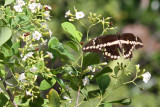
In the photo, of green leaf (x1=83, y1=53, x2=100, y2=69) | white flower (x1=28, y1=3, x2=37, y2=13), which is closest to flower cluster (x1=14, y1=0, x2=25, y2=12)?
white flower (x1=28, y1=3, x2=37, y2=13)

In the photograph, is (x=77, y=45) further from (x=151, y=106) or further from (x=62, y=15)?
(x=151, y=106)

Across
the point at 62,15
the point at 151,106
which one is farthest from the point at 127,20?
the point at 62,15

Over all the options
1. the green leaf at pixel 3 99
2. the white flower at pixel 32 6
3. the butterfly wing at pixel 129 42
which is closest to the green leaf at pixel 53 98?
the green leaf at pixel 3 99

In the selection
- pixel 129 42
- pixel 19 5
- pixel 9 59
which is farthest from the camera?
pixel 129 42

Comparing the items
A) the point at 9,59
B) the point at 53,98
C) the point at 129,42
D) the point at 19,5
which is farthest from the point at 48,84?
the point at 129,42

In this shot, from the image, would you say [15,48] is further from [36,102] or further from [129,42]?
[129,42]

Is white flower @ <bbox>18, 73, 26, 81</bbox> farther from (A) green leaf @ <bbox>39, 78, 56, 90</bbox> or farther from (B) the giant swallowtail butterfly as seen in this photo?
(B) the giant swallowtail butterfly

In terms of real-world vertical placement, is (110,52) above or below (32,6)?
below
